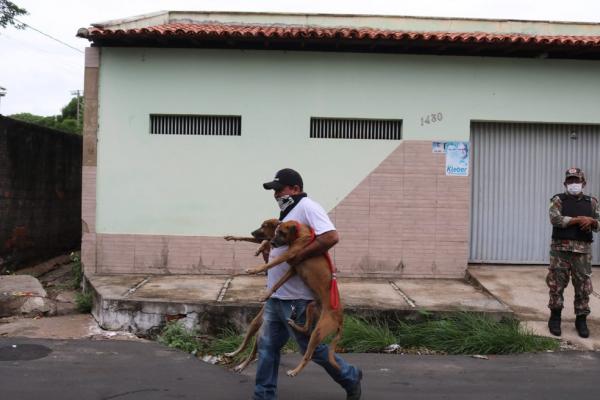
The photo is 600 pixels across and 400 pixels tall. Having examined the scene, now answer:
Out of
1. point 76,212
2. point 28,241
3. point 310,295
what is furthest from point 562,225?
point 76,212

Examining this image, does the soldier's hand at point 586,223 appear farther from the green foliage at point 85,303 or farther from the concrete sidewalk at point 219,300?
the green foliage at point 85,303

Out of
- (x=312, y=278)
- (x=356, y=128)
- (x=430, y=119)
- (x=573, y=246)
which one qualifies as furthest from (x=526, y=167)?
(x=312, y=278)

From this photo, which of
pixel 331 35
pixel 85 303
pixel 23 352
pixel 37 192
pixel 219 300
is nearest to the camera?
pixel 23 352

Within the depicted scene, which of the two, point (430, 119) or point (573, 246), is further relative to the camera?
point (430, 119)

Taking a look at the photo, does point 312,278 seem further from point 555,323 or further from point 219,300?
point 555,323

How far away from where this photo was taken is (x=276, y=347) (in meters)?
4.16

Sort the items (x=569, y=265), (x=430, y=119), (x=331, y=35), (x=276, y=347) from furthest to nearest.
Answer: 1. (x=430, y=119)
2. (x=331, y=35)
3. (x=569, y=265)
4. (x=276, y=347)

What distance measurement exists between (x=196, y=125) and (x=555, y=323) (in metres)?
5.55

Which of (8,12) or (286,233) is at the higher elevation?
(8,12)

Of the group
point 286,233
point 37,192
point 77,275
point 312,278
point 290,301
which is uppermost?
point 37,192

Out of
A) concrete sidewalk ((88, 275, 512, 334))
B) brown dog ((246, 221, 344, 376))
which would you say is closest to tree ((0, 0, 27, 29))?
concrete sidewalk ((88, 275, 512, 334))

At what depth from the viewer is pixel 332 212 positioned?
27.9 feet

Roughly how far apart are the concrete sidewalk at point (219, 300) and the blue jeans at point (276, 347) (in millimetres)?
2341

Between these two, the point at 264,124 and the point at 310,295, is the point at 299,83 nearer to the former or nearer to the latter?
the point at 264,124
